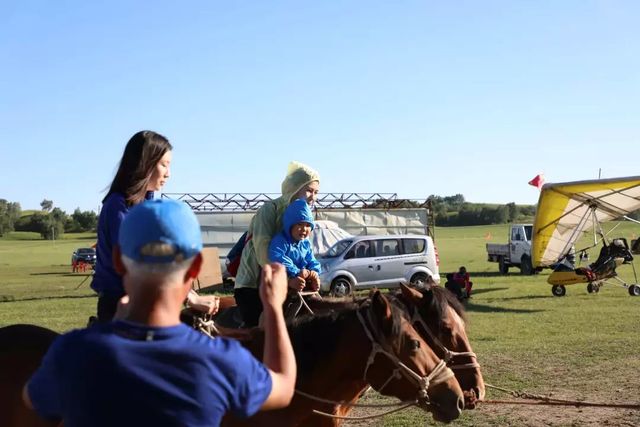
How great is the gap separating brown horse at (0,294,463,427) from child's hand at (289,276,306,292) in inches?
20.9

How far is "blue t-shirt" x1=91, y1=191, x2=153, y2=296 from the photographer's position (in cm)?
327

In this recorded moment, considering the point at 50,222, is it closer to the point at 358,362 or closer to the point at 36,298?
the point at 36,298

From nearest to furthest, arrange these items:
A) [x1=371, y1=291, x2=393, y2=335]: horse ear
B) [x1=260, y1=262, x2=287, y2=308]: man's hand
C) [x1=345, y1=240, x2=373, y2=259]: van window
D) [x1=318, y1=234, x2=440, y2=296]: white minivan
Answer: [x1=260, y1=262, x2=287, y2=308]: man's hand
[x1=371, y1=291, x2=393, y2=335]: horse ear
[x1=318, y1=234, x2=440, y2=296]: white minivan
[x1=345, y1=240, x2=373, y2=259]: van window

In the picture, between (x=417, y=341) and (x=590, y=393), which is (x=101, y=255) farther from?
(x=590, y=393)

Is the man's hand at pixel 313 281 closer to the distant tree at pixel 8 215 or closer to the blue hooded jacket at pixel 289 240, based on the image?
the blue hooded jacket at pixel 289 240

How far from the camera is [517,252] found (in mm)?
33312

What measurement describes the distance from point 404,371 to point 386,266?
1977 centimetres

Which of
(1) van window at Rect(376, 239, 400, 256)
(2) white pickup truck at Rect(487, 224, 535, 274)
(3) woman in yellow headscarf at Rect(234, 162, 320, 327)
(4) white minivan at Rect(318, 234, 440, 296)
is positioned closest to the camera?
(3) woman in yellow headscarf at Rect(234, 162, 320, 327)

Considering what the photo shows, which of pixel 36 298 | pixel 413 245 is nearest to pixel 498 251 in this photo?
pixel 413 245

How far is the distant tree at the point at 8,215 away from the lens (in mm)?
93562

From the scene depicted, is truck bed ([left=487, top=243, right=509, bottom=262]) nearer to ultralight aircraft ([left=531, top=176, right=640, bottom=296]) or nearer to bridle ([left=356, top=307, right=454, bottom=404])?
ultralight aircraft ([left=531, top=176, right=640, bottom=296])

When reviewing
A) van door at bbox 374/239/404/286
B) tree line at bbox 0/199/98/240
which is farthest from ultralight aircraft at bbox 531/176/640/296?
tree line at bbox 0/199/98/240

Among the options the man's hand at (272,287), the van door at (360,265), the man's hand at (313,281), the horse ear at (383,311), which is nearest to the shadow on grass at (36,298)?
the van door at (360,265)

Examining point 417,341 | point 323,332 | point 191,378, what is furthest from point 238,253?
point 191,378
